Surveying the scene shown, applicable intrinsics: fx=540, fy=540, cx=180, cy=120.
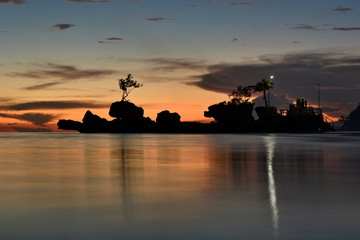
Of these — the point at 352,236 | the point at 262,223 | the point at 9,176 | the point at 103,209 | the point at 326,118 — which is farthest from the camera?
the point at 326,118

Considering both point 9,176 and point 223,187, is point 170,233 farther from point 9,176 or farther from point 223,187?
point 9,176

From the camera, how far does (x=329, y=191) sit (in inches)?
606

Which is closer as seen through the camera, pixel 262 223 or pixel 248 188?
pixel 262 223

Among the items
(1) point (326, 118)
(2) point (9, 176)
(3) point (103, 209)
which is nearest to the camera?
(3) point (103, 209)

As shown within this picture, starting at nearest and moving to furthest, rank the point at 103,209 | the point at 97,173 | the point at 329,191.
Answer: the point at 103,209 → the point at 329,191 → the point at 97,173

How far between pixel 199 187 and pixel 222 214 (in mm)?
5704

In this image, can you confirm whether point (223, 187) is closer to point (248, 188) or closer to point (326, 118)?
point (248, 188)

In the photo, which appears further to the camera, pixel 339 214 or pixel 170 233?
pixel 339 214

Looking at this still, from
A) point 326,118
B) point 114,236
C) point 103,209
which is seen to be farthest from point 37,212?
point 326,118

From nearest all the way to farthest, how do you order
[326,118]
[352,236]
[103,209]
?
[352,236] → [103,209] → [326,118]

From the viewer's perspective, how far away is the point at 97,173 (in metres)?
23.0

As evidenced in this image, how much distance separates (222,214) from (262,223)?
4.41ft

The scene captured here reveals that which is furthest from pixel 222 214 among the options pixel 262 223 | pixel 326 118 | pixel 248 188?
pixel 326 118

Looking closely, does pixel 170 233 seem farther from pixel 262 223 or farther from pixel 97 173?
pixel 97 173
